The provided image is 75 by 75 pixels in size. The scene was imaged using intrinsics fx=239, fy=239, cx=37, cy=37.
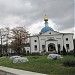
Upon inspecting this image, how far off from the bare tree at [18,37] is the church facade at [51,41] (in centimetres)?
486

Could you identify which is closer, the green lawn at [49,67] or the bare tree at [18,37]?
the green lawn at [49,67]

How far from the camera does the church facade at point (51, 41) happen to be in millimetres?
85000

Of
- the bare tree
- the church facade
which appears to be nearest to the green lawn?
the bare tree

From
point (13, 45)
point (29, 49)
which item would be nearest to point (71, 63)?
point (13, 45)

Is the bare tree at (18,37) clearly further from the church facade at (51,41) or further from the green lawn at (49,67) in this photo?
the green lawn at (49,67)

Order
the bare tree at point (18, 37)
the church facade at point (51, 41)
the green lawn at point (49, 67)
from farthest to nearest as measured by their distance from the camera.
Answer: the church facade at point (51, 41), the bare tree at point (18, 37), the green lawn at point (49, 67)

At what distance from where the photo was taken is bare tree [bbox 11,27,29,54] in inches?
3300

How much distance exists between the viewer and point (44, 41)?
86938mm

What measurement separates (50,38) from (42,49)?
16.3 ft

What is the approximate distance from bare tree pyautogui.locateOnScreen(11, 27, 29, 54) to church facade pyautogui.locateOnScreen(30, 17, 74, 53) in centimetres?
486

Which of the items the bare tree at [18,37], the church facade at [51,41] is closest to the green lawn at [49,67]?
the bare tree at [18,37]

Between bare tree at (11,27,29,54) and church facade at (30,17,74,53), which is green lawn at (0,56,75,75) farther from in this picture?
church facade at (30,17,74,53)

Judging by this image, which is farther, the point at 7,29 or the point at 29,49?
the point at 29,49

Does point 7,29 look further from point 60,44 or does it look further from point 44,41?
point 60,44
